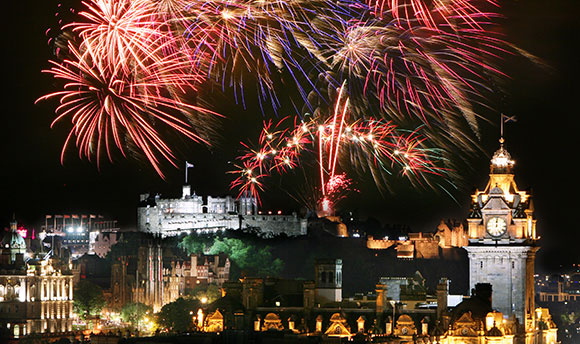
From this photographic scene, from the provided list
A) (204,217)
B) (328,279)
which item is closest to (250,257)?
(204,217)

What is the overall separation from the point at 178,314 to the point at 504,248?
145ft

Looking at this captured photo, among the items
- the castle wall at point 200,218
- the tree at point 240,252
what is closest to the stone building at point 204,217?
the castle wall at point 200,218

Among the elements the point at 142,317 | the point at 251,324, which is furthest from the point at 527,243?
the point at 142,317

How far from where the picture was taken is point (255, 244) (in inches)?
6964

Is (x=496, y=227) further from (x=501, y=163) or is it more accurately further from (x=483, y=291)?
(x=483, y=291)

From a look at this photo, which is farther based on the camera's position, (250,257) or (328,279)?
(250,257)

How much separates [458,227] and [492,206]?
79402 mm

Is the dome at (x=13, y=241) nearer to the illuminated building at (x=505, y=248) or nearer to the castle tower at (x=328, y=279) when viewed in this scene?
the castle tower at (x=328, y=279)

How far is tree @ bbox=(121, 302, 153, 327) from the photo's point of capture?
144 meters

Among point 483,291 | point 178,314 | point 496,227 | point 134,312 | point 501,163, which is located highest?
point 501,163

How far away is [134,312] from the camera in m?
148

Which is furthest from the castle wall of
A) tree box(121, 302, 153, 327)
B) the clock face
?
the clock face

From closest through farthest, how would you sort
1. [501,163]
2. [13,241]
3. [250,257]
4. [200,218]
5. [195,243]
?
[501,163], [13,241], [250,257], [195,243], [200,218]

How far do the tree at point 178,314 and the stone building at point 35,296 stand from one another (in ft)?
65.6
